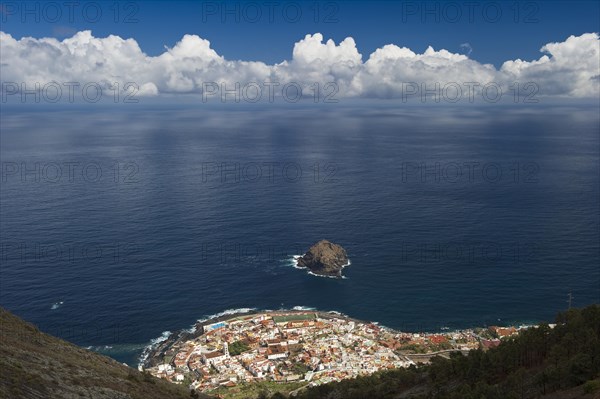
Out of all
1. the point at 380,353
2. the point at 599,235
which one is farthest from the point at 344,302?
the point at 599,235

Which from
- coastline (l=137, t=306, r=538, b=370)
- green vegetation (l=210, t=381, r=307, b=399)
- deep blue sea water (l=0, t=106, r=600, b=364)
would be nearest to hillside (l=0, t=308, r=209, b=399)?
green vegetation (l=210, t=381, r=307, b=399)

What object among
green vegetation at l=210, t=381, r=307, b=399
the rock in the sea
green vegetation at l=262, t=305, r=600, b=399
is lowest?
green vegetation at l=210, t=381, r=307, b=399

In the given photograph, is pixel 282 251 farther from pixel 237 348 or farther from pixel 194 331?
pixel 237 348

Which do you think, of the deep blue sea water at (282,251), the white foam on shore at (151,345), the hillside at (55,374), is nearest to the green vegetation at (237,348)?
the white foam on shore at (151,345)

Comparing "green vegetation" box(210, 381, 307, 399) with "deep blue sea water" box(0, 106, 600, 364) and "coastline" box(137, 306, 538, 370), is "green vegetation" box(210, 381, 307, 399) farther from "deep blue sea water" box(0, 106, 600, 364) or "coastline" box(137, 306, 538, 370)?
"deep blue sea water" box(0, 106, 600, 364)

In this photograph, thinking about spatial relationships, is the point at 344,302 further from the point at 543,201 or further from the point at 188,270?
the point at 543,201

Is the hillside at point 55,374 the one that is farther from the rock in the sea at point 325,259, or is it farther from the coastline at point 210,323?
the rock in the sea at point 325,259
